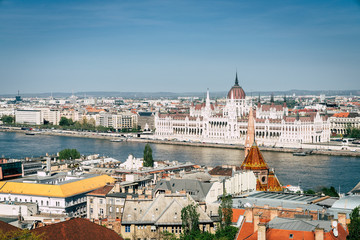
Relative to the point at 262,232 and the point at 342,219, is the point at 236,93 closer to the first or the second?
the point at 342,219

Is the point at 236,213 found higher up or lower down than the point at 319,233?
lower down

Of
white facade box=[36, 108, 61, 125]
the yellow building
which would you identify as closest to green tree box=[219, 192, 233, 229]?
the yellow building

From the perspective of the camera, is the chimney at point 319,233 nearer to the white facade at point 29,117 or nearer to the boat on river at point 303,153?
the boat on river at point 303,153

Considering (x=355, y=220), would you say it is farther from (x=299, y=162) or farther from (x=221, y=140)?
(x=221, y=140)

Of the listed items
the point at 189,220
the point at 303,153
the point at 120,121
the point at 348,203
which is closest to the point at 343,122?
the point at 303,153

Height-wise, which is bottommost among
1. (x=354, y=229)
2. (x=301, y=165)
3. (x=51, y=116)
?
(x=301, y=165)

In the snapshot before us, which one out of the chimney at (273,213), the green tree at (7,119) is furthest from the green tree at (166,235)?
the green tree at (7,119)

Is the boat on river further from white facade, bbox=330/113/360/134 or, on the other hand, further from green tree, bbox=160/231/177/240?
green tree, bbox=160/231/177/240

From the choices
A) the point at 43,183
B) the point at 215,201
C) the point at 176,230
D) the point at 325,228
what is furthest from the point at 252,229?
the point at 43,183
